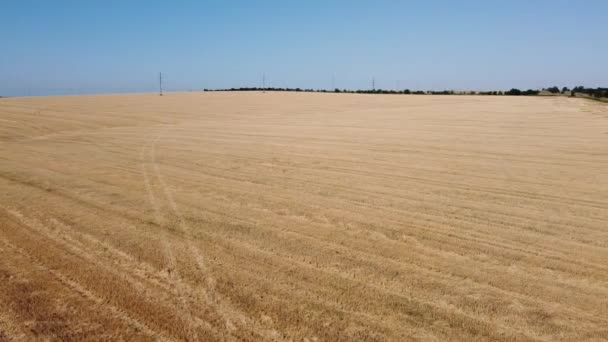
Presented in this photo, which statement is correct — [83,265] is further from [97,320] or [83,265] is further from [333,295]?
[333,295]

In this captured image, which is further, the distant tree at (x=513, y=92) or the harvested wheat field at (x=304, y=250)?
the distant tree at (x=513, y=92)

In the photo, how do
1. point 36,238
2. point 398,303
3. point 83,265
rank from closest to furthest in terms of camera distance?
1. point 398,303
2. point 83,265
3. point 36,238

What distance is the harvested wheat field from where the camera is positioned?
3.07m

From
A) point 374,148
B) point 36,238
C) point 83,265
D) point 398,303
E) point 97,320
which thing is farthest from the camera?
point 374,148

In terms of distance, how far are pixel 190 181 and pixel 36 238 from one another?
2.98 m

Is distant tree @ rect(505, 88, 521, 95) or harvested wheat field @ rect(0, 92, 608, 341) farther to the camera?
distant tree @ rect(505, 88, 521, 95)

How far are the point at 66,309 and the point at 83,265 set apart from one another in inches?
30.5

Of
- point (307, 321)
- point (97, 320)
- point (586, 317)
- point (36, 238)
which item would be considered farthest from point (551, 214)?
point (36, 238)

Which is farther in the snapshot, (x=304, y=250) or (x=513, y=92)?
(x=513, y=92)

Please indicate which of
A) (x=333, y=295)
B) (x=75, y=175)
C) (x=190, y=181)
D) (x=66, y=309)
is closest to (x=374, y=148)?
(x=190, y=181)

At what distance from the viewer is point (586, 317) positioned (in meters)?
3.12

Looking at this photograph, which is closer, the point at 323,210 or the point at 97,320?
the point at 97,320

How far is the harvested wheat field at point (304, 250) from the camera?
307 cm

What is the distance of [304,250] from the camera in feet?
14.3
